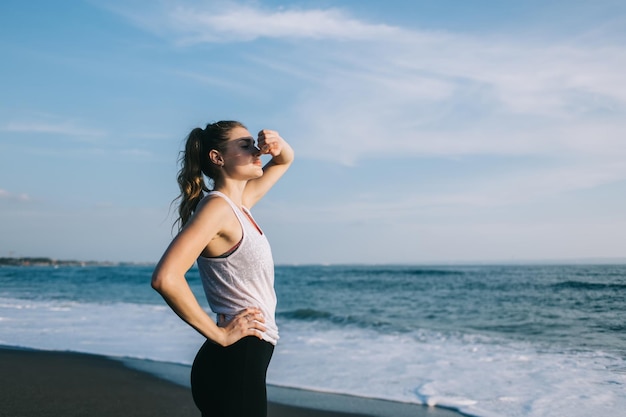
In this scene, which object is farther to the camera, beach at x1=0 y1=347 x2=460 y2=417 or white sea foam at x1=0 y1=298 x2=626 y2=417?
white sea foam at x1=0 y1=298 x2=626 y2=417

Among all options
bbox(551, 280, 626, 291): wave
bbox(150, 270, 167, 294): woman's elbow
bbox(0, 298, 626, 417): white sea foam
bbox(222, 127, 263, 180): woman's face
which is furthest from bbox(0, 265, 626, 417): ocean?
bbox(150, 270, 167, 294): woman's elbow

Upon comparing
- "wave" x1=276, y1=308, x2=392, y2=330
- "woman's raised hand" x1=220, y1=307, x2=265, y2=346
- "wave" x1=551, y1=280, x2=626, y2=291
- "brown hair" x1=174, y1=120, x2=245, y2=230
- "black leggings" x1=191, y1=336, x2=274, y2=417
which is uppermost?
"brown hair" x1=174, y1=120, x2=245, y2=230

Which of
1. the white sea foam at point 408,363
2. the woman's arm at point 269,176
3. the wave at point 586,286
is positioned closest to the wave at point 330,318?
the white sea foam at point 408,363

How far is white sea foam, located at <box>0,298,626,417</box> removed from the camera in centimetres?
549

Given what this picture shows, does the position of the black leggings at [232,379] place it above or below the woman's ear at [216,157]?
below

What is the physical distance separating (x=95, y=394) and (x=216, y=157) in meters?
4.21

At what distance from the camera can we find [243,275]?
6.80ft

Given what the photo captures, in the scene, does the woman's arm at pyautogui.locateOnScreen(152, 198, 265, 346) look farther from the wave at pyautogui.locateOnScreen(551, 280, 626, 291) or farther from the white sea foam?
the wave at pyautogui.locateOnScreen(551, 280, 626, 291)

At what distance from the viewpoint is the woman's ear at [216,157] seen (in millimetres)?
2262

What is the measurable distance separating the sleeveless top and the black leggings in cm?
9

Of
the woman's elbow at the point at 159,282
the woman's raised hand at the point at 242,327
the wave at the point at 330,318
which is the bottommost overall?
the wave at the point at 330,318

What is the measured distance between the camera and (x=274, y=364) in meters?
7.31

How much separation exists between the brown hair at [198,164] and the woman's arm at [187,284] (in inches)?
11.2

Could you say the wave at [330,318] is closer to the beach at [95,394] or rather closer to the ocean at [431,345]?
the ocean at [431,345]
